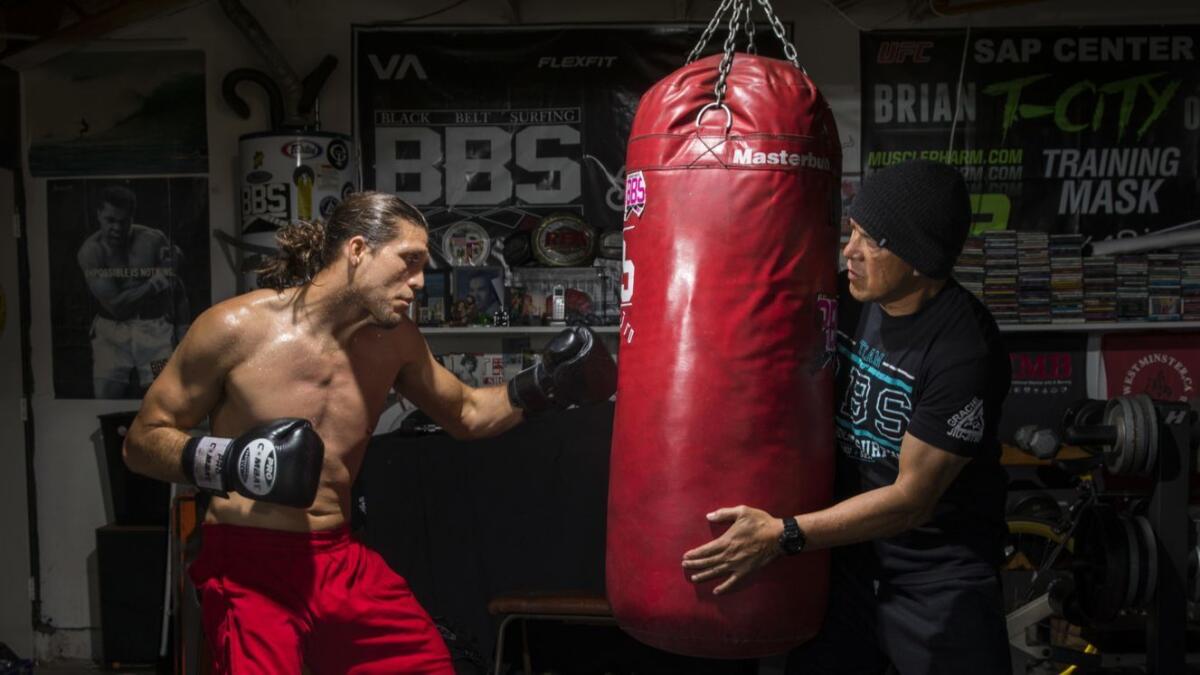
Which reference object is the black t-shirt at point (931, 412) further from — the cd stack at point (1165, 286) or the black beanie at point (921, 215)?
the cd stack at point (1165, 286)

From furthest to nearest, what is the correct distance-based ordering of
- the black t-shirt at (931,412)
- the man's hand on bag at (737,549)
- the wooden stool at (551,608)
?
1. the wooden stool at (551,608)
2. the black t-shirt at (931,412)
3. the man's hand on bag at (737,549)

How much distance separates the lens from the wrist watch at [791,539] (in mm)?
2100

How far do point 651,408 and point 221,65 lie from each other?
152 inches

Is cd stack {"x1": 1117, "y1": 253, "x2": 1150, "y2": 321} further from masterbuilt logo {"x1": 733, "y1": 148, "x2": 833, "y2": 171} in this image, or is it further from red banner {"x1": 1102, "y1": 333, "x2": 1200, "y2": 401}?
masterbuilt logo {"x1": 733, "y1": 148, "x2": 833, "y2": 171}

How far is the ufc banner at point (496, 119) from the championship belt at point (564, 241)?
93 millimetres

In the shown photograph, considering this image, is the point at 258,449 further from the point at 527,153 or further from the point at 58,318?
the point at 58,318

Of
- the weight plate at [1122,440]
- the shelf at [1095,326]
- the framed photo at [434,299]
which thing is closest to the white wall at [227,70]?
the framed photo at [434,299]

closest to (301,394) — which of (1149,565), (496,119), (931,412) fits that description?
(931,412)

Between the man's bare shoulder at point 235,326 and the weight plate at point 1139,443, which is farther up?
the man's bare shoulder at point 235,326

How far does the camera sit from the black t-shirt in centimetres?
224

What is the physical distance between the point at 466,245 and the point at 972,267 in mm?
2367

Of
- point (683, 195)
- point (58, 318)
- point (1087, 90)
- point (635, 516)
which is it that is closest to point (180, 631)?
point (58, 318)

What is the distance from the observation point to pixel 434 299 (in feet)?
16.7

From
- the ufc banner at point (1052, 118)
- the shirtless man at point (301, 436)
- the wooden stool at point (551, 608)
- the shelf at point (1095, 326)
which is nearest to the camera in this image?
the shirtless man at point (301, 436)
